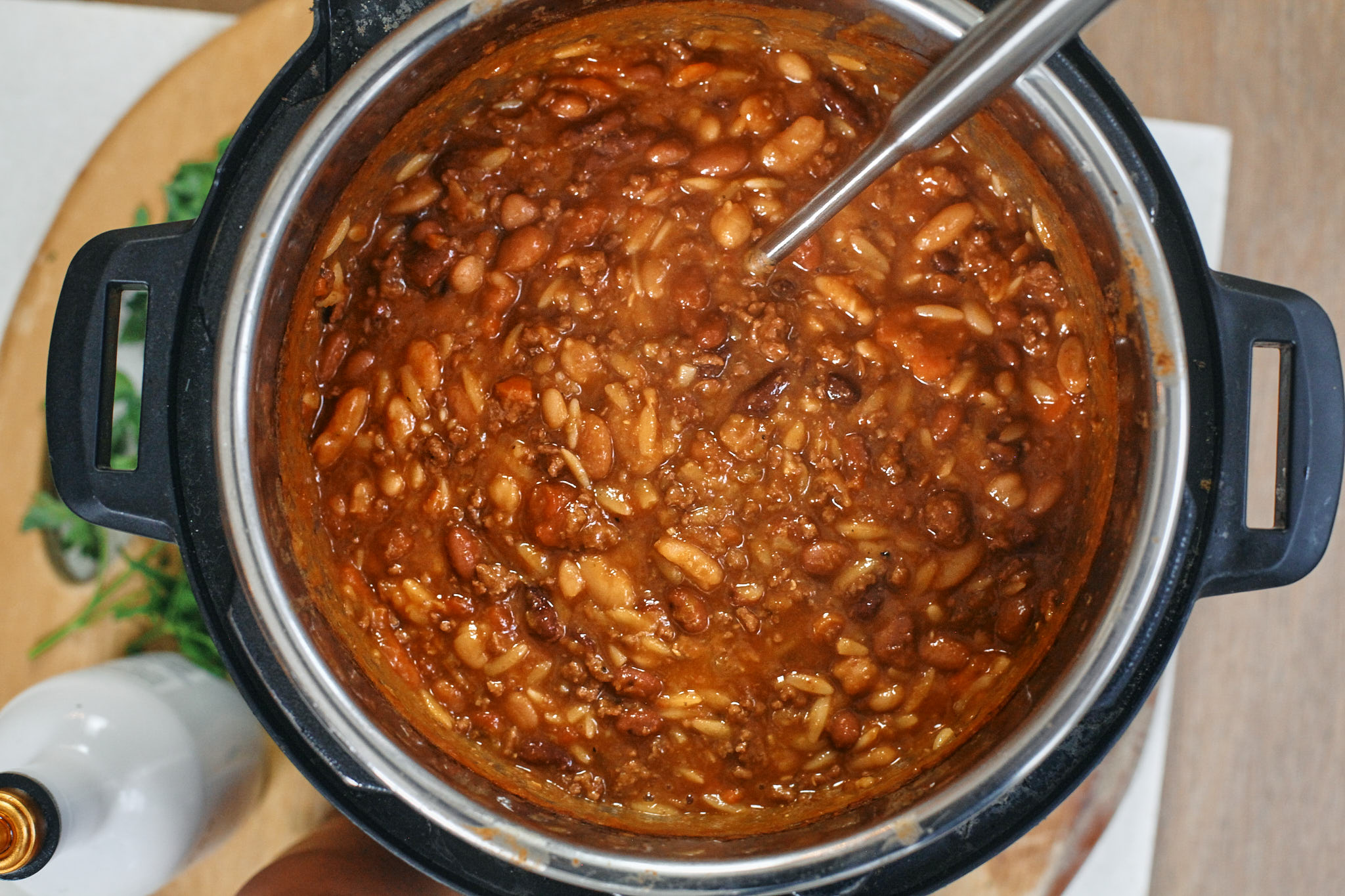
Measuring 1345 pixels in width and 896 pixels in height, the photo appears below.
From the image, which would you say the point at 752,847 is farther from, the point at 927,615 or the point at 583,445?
the point at 583,445

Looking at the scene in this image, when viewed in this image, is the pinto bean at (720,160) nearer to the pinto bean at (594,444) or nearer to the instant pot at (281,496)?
the instant pot at (281,496)

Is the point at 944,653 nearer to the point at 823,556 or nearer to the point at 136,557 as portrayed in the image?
the point at 823,556

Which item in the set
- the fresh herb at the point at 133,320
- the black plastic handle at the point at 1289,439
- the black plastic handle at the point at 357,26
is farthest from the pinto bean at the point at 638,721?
the fresh herb at the point at 133,320

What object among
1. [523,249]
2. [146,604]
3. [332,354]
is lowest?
[146,604]

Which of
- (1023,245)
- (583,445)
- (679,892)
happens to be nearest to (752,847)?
(679,892)

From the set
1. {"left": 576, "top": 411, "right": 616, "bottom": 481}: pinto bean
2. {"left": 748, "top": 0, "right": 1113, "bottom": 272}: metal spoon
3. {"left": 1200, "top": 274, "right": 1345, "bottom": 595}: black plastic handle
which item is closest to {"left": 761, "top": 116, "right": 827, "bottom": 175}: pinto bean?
{"left": 748, "top": 0, "right": 1113, "bottom": 272}: metal spoon

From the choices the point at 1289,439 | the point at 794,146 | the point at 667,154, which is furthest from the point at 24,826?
the point at 1289,439
